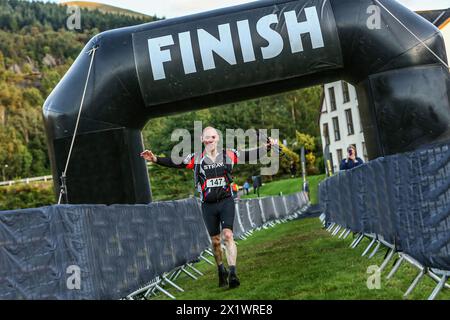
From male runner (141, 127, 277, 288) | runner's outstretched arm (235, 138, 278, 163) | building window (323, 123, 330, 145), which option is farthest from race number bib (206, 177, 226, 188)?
building window (323, 123, 330, 145)

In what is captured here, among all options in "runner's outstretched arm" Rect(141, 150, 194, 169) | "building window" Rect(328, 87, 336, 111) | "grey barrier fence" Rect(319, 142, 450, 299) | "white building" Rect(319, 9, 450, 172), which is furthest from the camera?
"building window" Rect(328, 87, 336, 111)

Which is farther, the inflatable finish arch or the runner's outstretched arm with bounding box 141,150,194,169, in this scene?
the inflatable finish arch

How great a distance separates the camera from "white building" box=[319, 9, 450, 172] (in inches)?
2181

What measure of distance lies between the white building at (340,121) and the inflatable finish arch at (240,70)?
4357 cm

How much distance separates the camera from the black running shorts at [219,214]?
7.88m

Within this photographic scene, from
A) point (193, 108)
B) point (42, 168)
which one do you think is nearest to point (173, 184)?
point (193, 108)

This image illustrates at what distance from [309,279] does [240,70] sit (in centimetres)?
399

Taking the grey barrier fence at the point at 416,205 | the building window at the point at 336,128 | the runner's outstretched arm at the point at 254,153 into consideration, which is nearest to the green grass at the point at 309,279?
the grey barrier fence at the point at 416,205

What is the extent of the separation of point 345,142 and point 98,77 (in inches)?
1962

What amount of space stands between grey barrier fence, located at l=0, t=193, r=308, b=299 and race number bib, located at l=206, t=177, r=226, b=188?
1113mm

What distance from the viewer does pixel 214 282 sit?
8773 mm

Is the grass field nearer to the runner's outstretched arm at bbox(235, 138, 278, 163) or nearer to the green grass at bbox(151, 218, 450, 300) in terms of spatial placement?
the green grass at bbox(151, 218, 450, 300)

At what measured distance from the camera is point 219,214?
7.96 metres

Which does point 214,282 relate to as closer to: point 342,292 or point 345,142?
point 342,292
